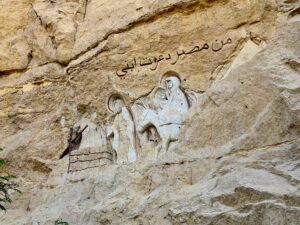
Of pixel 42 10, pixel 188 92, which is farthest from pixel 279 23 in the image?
pixel 42 10

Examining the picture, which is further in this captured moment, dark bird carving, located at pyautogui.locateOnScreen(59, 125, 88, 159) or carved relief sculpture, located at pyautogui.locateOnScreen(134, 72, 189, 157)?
dark bird carving, located at pyautogui.locateOnScreen(59, 125, 88, 159)

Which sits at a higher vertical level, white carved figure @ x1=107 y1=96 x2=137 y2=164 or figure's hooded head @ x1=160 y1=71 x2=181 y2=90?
figure's hooded head @ x1=160 y1=71 x2=181 y2=90

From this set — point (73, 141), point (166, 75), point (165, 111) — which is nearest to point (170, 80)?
point (166, 75)

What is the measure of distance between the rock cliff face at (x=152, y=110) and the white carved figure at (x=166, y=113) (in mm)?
15

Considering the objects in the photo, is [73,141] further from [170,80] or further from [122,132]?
[170,80]

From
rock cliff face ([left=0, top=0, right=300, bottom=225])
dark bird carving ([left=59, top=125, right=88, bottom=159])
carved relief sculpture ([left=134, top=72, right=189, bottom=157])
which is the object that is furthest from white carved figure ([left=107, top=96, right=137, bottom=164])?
dark bird carving ([left=59, top=125, right=88, bottom=159])

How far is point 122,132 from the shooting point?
797 cm

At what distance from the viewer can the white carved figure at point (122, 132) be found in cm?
773

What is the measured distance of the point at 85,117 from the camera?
8539mm

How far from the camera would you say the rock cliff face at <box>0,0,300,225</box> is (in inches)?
225

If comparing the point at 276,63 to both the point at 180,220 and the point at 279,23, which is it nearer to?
the point at 279,23

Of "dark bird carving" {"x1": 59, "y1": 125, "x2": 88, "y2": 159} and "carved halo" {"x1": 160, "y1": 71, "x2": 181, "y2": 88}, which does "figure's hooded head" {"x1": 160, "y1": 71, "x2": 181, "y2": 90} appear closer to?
"carved halo" {"x1": 160, "y1": 71, "x2": 181, "y2": 88}

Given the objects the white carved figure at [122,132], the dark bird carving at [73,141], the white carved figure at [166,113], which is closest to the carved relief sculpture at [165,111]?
the white carved figure at [166,113]

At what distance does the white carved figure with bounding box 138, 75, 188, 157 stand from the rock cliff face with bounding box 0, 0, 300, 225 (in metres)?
0.02
